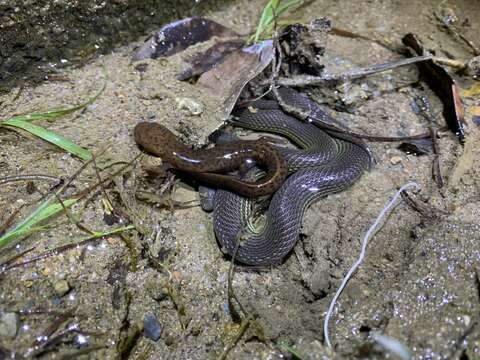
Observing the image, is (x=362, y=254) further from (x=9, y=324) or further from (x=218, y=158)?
(x=9, y=324)

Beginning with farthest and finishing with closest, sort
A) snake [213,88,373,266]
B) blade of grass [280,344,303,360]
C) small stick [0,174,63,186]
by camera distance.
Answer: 1. snake [213,88,373,266]
2. small stick [0,174,63,186]
3. blade of grass [280,344,303,360]

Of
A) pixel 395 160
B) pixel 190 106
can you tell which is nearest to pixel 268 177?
pixel 190 106

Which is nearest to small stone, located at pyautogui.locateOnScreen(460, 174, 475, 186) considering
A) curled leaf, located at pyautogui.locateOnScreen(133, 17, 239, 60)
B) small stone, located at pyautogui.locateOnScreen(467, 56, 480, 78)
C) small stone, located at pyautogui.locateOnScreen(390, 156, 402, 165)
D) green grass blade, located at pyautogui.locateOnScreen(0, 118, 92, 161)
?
small stone, located at pyautogui.locateOnScreen(390, 156, 402, 165)

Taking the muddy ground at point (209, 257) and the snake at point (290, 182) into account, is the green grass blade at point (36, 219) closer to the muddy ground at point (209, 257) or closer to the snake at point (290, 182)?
the muddy ground at point (209, 257)

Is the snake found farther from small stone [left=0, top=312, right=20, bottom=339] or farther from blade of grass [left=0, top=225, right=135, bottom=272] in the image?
small stone [left=0, top=312, right=20, bottom=339]

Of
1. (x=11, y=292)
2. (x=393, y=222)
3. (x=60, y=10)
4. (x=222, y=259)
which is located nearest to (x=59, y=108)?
(x=60, y=10)
